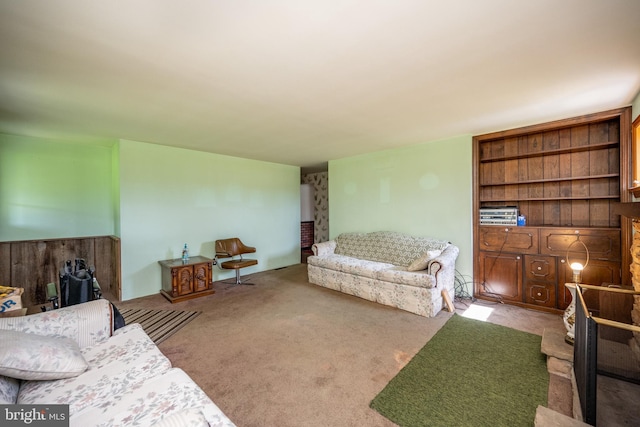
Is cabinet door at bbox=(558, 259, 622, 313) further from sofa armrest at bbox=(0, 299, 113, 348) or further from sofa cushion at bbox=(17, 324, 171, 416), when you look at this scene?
sofa armrest at bbox=(0, 299, 113, 348)

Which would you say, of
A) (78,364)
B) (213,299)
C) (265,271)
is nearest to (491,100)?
(78,364)

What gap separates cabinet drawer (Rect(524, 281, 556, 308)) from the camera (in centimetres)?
315

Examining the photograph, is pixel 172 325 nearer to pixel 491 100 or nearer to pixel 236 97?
pixel 236 97

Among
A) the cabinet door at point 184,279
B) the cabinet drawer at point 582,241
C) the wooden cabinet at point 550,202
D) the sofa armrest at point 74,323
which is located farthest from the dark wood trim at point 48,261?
the cabinet drawer at point 582,241

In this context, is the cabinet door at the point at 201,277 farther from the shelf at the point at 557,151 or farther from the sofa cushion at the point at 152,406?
the shelf at the point at 557,151

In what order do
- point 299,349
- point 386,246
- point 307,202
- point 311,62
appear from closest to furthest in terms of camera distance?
point 311,62 < point 299,349 < point 386,246 < point 307,202

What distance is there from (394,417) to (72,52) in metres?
3.06

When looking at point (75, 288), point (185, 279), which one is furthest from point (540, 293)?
point (75, 288)

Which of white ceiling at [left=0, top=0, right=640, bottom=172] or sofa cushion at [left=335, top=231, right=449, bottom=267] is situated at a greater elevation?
white ceiling at [left=0, top=0, right=640, bottom=172]

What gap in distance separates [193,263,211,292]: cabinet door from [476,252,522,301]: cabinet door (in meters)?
3.96

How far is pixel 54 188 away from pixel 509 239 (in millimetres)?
6573

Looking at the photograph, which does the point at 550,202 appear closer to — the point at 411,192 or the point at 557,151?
the point at 557,151

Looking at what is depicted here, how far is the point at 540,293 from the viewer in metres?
3.22

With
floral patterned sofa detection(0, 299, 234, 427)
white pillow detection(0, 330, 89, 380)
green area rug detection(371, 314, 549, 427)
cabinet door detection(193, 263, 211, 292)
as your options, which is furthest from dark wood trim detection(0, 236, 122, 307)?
green area rug detection(371, 314, 549, 427)
